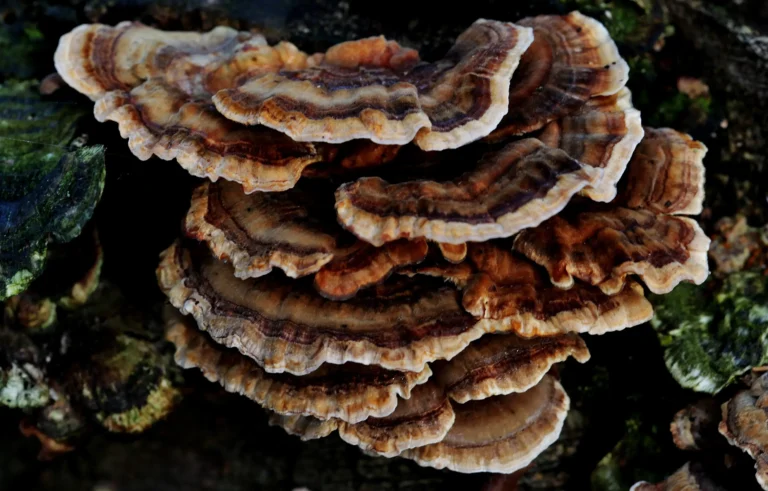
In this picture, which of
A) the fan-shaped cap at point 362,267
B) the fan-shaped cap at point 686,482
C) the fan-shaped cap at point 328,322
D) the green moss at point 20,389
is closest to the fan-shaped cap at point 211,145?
the fan-shaped cap at point 362,267

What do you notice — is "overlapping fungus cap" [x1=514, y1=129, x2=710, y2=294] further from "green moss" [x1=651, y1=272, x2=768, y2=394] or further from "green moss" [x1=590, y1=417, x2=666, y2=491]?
"green moss" [x1=590, y1=417, x2=666, y2=491]

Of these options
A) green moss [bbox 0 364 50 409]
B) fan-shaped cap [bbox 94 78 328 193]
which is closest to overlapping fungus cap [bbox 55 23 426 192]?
fan-shaped cap [bbox 94 78 328 193]

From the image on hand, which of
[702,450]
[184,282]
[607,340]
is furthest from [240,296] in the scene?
[702,450]

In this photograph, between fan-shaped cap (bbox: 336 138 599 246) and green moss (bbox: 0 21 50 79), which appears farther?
green moss (bbox: 0 21 50 79)

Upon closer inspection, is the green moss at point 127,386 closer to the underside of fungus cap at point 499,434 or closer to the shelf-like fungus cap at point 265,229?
the shelf-like fungus cap at point 265,229

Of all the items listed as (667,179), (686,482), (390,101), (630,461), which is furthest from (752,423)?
(390,101)

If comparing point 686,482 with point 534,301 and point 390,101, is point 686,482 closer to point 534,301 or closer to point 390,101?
point 534,301

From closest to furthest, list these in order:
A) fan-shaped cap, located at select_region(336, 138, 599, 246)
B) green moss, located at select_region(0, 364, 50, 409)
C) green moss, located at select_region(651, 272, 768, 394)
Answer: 1. fan-shaped cap, located at select_region(336, 138, 599, 246)
2. green moss, located at select_region(651, 272, 768, 394)
3. green moss, located at select_region(0, 364, 50, 409)
